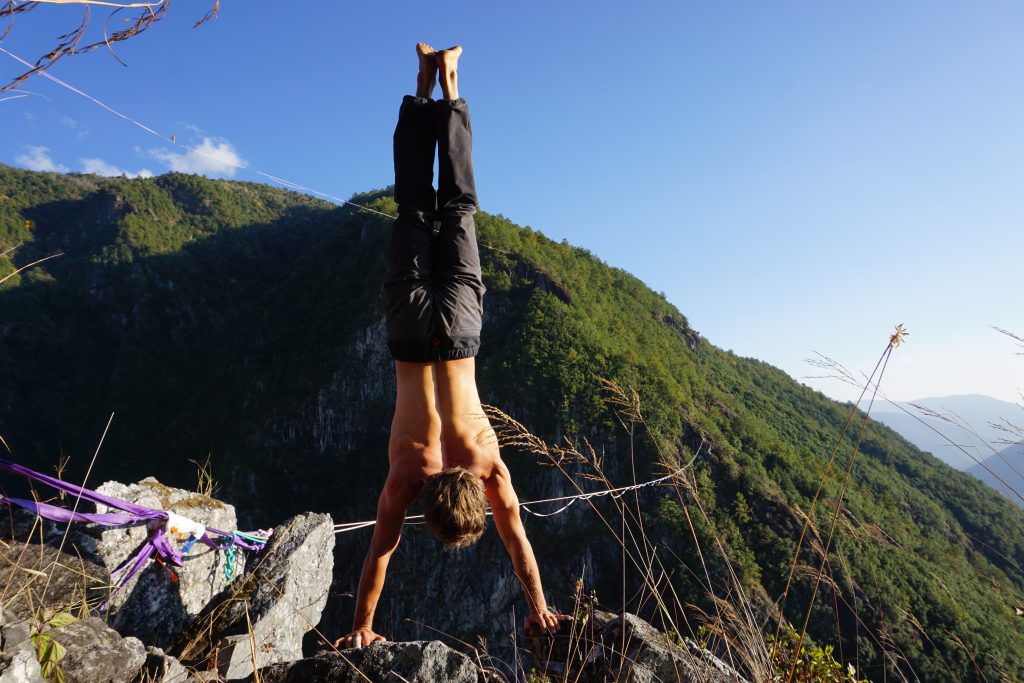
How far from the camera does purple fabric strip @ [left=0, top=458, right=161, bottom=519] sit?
8.54ft

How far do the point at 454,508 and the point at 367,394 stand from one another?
2626 inches

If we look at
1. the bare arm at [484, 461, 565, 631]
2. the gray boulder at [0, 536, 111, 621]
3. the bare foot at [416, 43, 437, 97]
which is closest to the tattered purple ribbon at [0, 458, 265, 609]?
the gray boulder at [0, 536, 111, 621]

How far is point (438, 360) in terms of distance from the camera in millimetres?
2857

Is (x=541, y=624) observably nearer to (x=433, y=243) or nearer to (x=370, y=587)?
(x=370, y=587)

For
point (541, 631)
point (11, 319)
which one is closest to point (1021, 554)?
point (541, 631)

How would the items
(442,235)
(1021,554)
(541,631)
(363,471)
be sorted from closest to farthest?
(541,631) → (442,235) → (1021,554) → (363,471)

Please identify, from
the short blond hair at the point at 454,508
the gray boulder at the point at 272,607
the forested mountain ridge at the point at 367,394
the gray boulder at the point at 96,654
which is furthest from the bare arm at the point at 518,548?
the forested mountain ridge at the point at 367,394

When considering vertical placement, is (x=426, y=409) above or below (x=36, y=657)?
above

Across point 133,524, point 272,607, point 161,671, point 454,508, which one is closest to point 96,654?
point 161,671

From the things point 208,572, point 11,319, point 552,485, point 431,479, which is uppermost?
point 431,479

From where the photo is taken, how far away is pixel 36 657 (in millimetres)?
1544

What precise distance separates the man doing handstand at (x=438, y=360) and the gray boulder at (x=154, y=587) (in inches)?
67.2

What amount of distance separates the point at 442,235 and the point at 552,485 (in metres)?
50.6

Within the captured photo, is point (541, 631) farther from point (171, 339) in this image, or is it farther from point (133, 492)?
point (171, 339)
